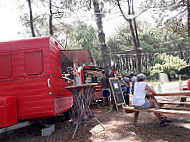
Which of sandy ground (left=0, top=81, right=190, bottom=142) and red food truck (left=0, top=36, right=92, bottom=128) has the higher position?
red food truck (left=0, top=36, right=92, bottom=128)

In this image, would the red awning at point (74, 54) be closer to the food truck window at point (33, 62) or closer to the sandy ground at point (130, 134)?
the food truck window at point (33, 62)

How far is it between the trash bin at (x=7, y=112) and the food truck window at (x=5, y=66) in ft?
2.09


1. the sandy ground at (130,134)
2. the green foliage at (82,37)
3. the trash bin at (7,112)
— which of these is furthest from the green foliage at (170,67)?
the trash bin at (7,112)

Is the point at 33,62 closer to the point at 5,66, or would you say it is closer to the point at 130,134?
the point at 5,66

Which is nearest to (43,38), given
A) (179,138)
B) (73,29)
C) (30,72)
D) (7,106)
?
(30,72)

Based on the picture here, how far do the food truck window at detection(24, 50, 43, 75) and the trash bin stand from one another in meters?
0.73

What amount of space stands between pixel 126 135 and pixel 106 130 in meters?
0.66

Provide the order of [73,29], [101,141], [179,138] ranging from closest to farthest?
[179,138] < [101,141] < [73,29]

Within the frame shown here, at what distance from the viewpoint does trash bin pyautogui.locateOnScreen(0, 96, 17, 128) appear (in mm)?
3375

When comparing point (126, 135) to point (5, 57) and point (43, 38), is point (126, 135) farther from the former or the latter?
point (5, 57)

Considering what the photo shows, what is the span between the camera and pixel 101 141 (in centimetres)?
353

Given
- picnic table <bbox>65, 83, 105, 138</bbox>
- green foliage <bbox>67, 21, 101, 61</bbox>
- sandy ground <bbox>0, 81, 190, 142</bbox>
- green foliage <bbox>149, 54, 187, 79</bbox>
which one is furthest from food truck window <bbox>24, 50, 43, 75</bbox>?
green foliage <bbox>149, 54, 187, 79</bbox>

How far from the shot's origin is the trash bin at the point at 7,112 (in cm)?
338

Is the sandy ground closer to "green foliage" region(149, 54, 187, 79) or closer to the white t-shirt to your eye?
the white t-shirt
